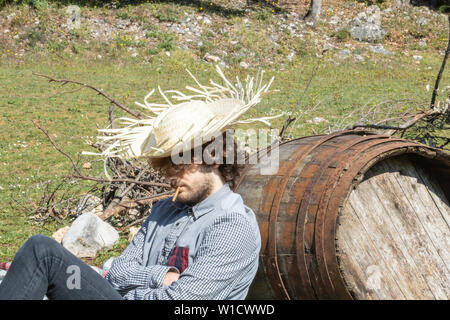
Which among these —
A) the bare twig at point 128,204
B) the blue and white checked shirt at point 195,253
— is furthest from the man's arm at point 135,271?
the bare twig at point 128,204

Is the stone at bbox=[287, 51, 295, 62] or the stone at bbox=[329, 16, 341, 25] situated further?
the stone at bbox=[329, 16, 341, 25]

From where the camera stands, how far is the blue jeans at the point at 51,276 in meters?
2.34

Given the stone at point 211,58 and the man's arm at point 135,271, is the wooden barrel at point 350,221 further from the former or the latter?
the stone at point 211,58

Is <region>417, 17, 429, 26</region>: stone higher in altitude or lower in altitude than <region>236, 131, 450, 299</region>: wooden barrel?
lower

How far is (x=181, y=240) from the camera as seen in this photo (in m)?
2.56

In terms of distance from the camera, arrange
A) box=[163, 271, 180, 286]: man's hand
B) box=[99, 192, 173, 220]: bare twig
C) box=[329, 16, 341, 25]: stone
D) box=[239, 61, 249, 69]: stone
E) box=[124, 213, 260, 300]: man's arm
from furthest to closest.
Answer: box=[329, 16, 341, 25]: stone → box=[239, 61, 249, 69]: stone → box=[99, 192, 173, 220]: bare twig → box=[163, 271, 180, 286]: man's hand → box=[124, 213, 260, 300]: man's arm

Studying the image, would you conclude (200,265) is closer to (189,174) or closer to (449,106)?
(189,174)

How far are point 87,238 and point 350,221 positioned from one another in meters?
2.84

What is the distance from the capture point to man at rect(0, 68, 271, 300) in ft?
7.68

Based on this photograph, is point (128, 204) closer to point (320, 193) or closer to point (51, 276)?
point (51, 276)

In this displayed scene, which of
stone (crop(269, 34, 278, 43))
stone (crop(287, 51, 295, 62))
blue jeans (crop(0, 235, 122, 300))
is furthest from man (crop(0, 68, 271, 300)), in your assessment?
stone (crop(269, 34, 278, 43))

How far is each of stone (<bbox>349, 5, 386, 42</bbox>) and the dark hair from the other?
774 inches

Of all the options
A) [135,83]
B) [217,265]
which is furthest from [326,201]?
[135,83]

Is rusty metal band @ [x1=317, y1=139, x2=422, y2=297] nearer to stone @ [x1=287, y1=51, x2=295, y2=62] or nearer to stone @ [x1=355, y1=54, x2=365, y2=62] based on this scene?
stone @ [x1=287, y1=51, x2=295, y2=62]
